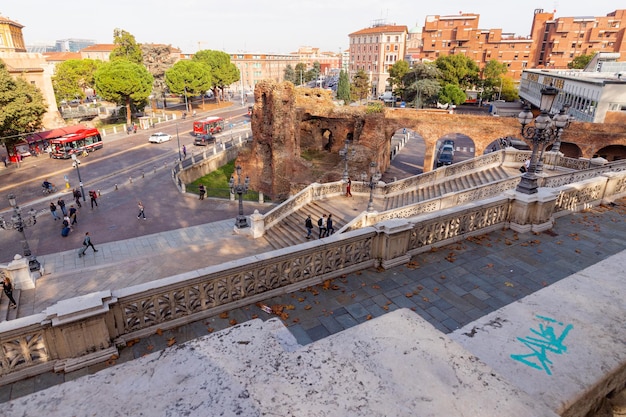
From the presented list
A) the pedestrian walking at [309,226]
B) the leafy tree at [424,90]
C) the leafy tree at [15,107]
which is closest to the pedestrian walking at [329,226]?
the pedestrian walking at [309,226]

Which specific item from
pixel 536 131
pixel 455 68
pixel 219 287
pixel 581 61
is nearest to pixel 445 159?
pixel 536 131

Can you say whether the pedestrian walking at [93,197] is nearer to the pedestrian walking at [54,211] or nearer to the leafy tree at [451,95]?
the pedestrian walking at [54,211]

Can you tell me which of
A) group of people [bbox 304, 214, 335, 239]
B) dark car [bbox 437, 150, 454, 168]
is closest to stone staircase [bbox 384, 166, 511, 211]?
group of people [bbox 304, 214, 335, 239]

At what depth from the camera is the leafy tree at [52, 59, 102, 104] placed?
222 ft

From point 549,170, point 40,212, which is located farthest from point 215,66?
point 549,170

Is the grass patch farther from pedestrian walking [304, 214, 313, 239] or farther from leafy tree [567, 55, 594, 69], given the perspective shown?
leafy tree [567, 55, 594, 69]

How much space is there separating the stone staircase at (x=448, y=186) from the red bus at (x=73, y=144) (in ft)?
121

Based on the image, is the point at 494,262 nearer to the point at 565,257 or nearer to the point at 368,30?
the point at 565,257

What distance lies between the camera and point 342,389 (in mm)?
2377

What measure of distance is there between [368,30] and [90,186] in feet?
297

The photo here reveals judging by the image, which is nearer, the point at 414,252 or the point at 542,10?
the point at 414,252

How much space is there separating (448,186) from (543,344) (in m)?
21.7

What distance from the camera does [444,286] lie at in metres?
7.84

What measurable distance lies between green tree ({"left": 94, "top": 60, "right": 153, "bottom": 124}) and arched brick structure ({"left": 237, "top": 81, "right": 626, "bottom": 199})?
3088 cm
